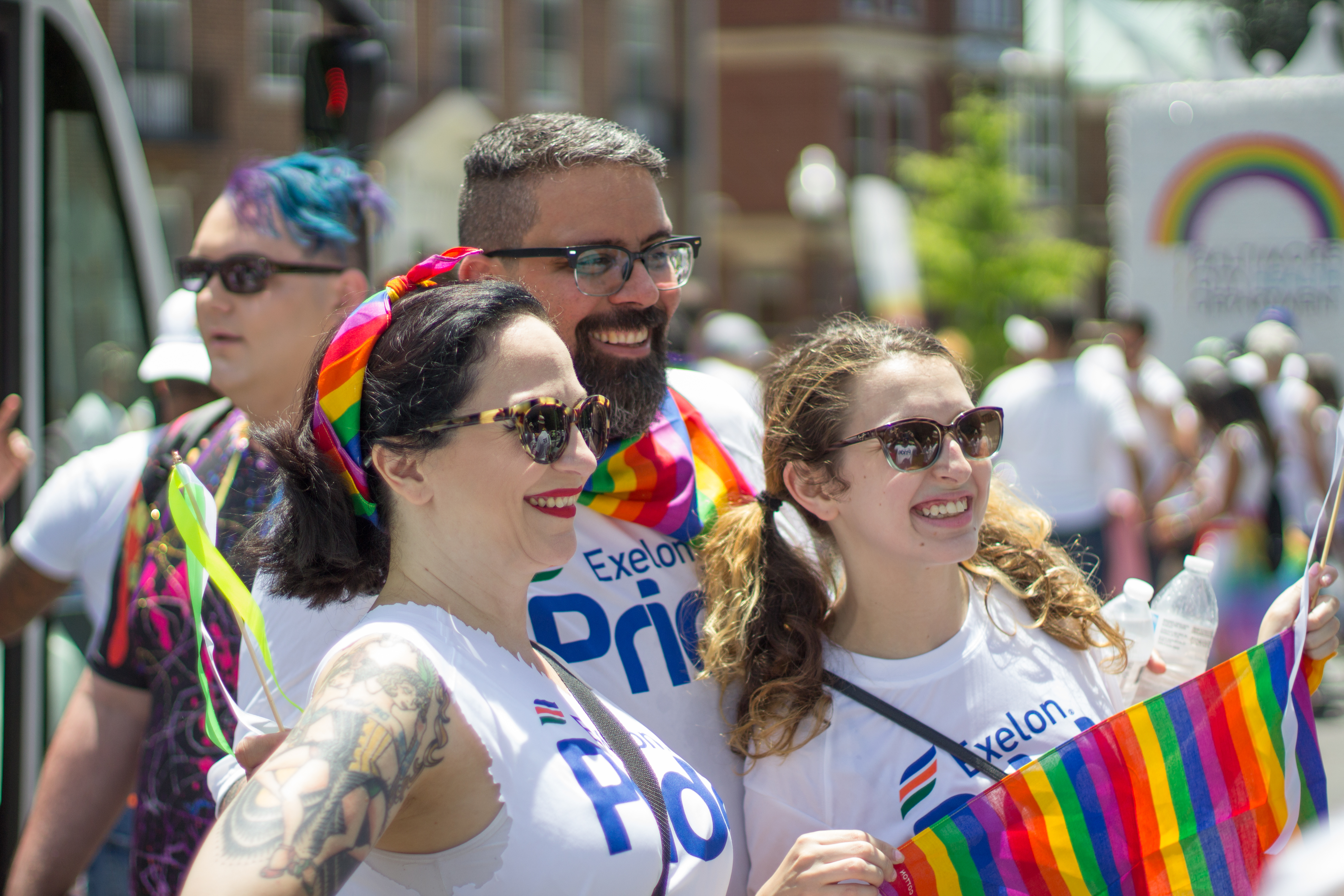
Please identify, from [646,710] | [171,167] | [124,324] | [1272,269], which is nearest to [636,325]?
[646,710]

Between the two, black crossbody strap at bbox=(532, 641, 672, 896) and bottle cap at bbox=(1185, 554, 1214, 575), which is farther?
bottle cap at bbox=(1185, 554, 1214, 575)

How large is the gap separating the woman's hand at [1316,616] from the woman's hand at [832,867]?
0.77 metres

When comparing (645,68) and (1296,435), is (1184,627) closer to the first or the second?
(1296,435)

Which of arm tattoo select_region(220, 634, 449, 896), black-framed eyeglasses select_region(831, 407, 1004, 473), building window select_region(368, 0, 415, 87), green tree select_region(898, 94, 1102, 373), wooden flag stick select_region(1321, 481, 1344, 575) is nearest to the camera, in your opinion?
arm tattoo select_region(220, 634, 449, 896)

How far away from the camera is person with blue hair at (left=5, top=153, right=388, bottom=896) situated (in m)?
2.38

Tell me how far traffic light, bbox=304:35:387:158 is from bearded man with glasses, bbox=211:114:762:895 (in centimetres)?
302

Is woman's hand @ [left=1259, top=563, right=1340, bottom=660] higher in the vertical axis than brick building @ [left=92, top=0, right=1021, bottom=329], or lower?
lower

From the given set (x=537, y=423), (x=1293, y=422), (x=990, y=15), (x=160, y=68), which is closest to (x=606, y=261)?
(x=537, y=423)

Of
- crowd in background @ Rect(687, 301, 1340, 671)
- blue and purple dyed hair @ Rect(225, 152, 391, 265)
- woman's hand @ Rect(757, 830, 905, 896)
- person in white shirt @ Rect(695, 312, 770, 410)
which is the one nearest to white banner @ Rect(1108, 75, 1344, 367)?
crowd in background @ Rect(687, 301, 1340, 671)

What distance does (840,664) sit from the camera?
7.20 ft

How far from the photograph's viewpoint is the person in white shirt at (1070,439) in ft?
23.3

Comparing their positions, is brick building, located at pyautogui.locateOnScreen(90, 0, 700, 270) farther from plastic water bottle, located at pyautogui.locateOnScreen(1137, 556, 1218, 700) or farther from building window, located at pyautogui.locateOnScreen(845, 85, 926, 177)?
plastic water bottle, located at pyautogui.locateOnScreen(1137, 556, 1218, 700)

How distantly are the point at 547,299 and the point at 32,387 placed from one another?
2.33 m

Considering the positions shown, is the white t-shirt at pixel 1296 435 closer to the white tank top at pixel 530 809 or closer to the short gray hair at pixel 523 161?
the short gray hair at pixel 523 161
